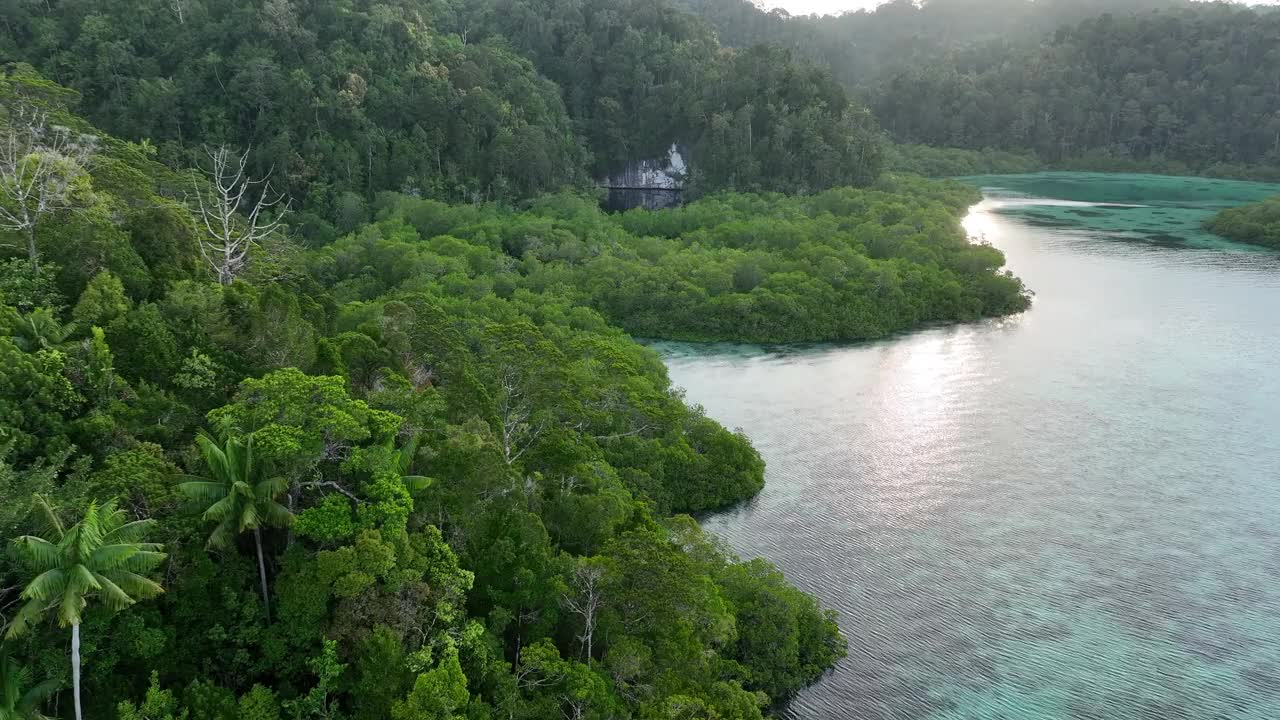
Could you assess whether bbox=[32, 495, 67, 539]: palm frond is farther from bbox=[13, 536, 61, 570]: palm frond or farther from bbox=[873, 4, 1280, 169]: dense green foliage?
bbox=[873, 4, 1280, 169]: dense green foliage

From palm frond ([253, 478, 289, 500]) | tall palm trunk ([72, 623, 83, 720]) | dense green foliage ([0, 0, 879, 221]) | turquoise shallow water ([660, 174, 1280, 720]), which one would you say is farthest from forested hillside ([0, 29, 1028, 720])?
dense green foliage ([0, 0, 879, 221])

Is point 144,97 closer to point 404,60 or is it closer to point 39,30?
point 39,30

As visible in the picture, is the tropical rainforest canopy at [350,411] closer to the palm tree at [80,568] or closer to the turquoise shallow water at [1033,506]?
the palm tree at [80,568]

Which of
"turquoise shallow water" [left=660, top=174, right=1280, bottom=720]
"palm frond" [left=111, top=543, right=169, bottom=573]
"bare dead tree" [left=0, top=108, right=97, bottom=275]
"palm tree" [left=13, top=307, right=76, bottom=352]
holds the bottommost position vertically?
"turquoise shallow water" [left=660, top=174, right=1280, bottom=720]

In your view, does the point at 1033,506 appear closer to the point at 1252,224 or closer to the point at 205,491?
the point at 205,491

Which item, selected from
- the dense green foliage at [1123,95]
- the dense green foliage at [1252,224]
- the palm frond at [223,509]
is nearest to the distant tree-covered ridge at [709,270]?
the dense green foliage at [1252,224]

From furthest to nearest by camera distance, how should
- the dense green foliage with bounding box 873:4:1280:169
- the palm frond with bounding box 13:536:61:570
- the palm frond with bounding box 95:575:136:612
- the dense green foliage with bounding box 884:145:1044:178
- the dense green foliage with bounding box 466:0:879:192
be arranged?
1. the dense green foliage with bounding box 873:4:1280:169
2. the dense green foliage with bounding box 884:145:1044:178
3. the dense green foliage with bounding box 466:0:879:192
4. the palm frond with bounding box 95:575:136:612
5. the palm frond with bounding box 13:536:61:570
